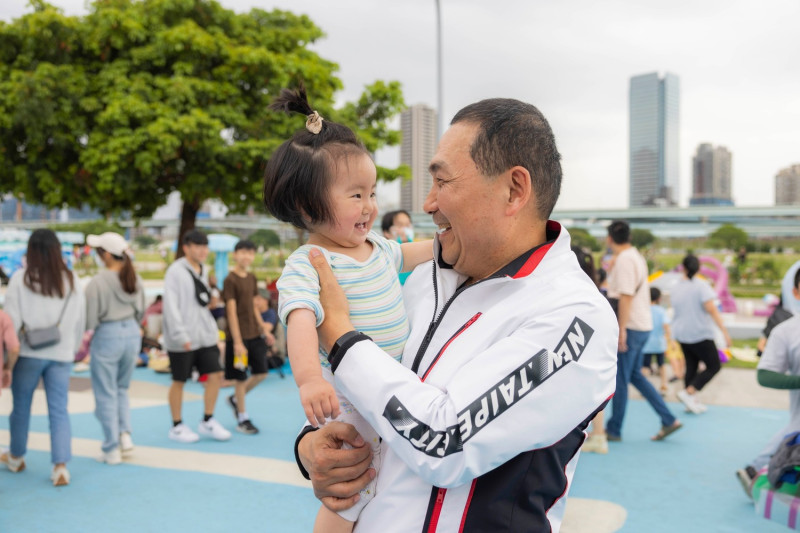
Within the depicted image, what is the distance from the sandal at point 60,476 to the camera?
5.31 m

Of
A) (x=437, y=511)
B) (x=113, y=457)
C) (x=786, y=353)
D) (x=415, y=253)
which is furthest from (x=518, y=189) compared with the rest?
(x=113, y=457)

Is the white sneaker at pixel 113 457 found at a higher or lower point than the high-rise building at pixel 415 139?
lower

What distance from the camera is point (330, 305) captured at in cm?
158

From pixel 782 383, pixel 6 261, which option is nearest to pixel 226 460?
pixel 782 383

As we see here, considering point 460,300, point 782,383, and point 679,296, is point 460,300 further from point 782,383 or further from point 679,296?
point 679,296

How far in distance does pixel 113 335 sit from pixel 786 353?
18.7 feet

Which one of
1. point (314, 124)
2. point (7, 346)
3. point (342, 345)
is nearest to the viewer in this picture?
point (342, 345)

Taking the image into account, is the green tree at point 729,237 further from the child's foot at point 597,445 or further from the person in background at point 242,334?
the person in background at point 242,334

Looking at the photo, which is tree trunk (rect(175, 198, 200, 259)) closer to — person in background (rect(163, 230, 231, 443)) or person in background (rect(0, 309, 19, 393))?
person in background (rect(163, 230, 231, 443))

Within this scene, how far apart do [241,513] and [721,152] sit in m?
129

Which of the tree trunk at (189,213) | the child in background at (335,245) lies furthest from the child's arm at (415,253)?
the tree trunk at (189,213)

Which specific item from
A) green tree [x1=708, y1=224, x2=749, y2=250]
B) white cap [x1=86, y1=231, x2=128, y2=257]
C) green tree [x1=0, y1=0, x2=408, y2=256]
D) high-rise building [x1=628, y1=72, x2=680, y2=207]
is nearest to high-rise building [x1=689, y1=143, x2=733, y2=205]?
high-rise building [x1=628, y1=72, x2=680, y2=207]

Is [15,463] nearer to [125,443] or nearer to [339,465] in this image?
[125,443]

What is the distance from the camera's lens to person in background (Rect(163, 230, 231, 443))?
6.47 metres
